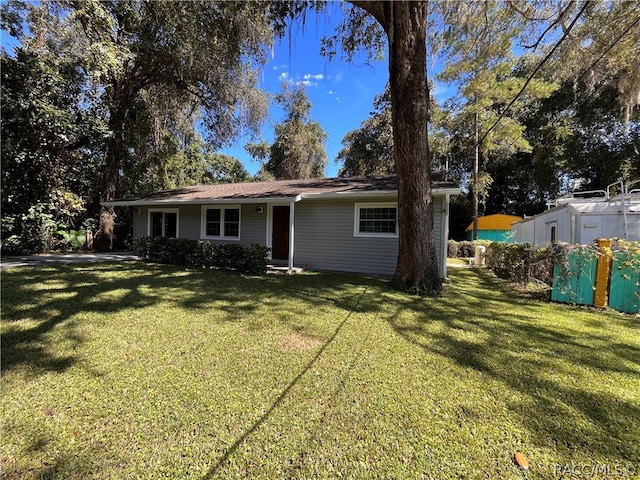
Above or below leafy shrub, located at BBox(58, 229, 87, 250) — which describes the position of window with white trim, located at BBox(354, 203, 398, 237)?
above

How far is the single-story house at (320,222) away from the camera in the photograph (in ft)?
29.4

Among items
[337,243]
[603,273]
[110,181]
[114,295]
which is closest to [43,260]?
[110,181]

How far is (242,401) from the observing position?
2.55 m

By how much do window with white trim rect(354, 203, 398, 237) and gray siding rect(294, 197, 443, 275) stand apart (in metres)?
0.13

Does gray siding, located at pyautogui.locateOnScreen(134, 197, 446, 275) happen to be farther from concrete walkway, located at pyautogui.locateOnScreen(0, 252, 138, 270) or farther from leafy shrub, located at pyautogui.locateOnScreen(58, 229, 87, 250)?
leafy shrub, located at pyautogui.locateOnScreen(58, 229, 87, 250)

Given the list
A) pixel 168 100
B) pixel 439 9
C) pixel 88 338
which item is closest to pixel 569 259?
pixel 439 9

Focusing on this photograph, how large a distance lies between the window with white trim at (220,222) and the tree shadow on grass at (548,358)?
25.0 ft

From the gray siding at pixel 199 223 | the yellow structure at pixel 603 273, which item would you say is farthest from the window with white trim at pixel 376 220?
the yellow structure at pixel 603 273

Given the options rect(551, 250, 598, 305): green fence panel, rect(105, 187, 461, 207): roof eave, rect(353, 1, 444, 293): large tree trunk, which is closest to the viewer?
rect(551, 250, 598, 305): green fence panel

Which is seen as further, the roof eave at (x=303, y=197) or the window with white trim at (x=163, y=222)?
the window with white trim at (x=163, y=222)

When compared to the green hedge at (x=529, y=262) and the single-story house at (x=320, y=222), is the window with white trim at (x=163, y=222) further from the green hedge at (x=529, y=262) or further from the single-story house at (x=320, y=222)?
the green hedge at (x=529, y=262)

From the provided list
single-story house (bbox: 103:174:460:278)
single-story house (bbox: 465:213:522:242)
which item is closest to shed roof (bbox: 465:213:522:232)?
single-story house (bbox: 465:213:522:242)

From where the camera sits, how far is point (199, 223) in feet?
39.9

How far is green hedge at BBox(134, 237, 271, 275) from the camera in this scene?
862cm
